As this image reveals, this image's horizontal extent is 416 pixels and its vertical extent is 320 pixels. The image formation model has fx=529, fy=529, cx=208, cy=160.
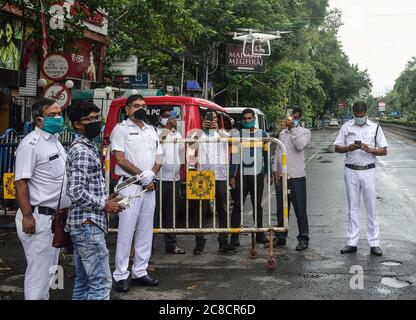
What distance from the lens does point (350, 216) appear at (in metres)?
7.07

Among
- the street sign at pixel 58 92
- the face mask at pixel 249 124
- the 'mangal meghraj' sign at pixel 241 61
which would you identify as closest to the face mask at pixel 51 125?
the face mask at pixel 249 124

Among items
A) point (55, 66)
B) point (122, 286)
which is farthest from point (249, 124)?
point (55, 66)

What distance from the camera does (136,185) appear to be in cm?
525

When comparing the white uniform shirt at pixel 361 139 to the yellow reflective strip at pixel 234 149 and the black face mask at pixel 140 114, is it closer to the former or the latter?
the yellow reflective strip at pixel 234 149

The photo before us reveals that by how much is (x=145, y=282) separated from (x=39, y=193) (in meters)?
1.74

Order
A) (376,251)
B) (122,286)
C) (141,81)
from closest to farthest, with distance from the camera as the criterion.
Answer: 1. (122,286)
2. (376,251)
3. (141,81)

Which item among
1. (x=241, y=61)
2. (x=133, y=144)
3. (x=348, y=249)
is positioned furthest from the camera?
(x=241, y=61)

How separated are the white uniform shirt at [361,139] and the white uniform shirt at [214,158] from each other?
1.63 m

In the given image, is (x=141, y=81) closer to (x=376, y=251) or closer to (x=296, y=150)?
(x=296, y=150)

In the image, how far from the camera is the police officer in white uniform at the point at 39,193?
13.4ft

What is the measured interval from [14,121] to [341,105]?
79.0 metres

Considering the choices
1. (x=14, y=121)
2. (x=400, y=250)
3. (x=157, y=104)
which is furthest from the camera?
(x=14, y=121)

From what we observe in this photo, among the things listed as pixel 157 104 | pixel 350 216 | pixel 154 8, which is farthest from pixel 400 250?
pixel 154 8
